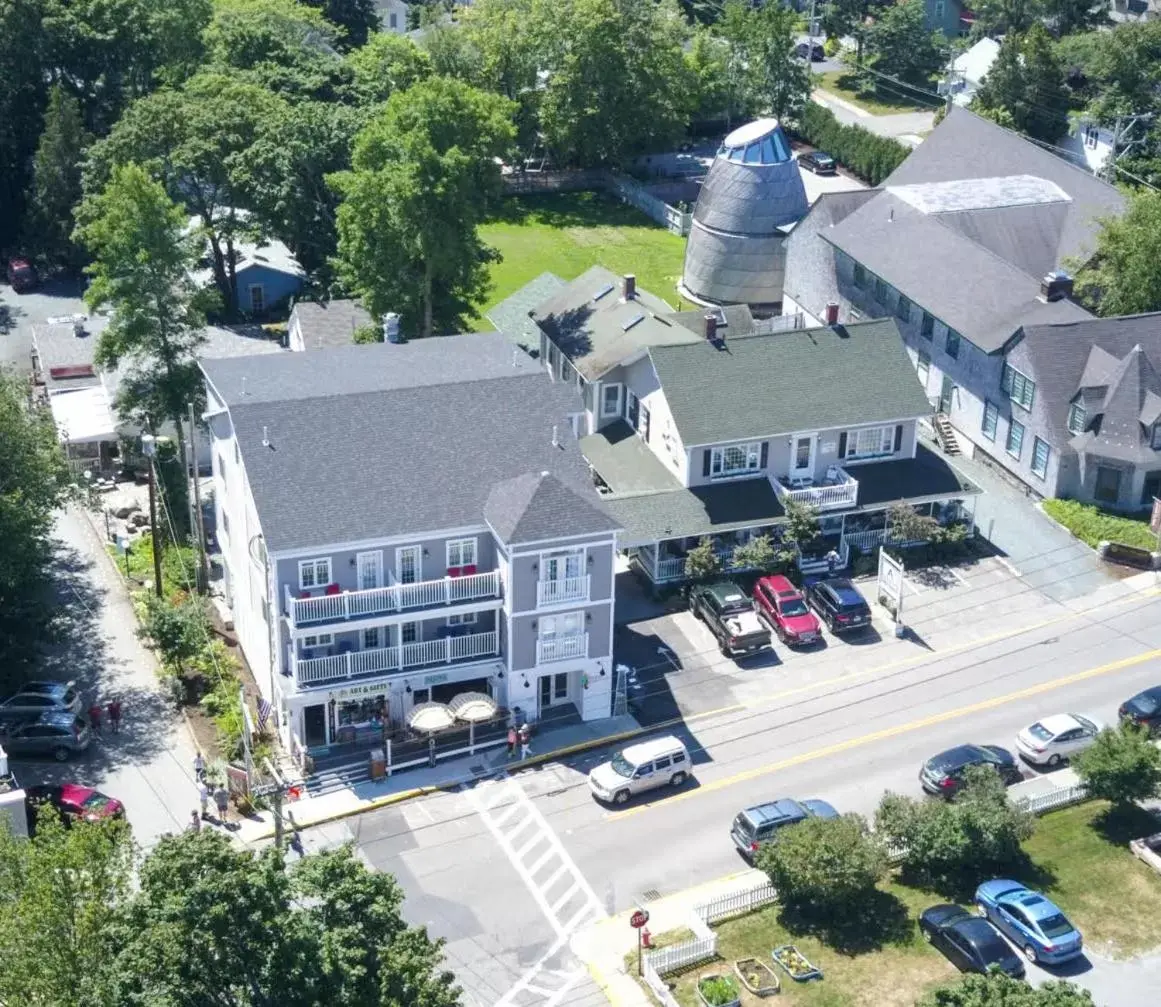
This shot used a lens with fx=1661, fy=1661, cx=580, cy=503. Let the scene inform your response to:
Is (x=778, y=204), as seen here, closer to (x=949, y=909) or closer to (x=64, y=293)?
(x=64, y=293)

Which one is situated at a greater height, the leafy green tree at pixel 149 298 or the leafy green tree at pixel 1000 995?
the leafy green tree at pixel 149 298

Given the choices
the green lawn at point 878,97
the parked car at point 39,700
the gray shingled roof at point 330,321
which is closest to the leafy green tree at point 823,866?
the parked car at point 39,700

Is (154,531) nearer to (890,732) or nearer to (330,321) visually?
(330,321)

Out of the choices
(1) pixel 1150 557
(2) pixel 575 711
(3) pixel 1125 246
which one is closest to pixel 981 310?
(3) pixel 1125 246

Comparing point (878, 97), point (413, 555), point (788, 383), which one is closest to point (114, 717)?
point (413, 555)

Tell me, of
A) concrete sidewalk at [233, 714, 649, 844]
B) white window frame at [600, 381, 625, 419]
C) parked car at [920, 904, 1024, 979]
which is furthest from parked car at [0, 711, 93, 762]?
parked car at [920, 904, 1024, 979]

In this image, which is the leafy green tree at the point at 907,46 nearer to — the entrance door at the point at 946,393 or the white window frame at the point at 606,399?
the entrance door at the point at 946,393
